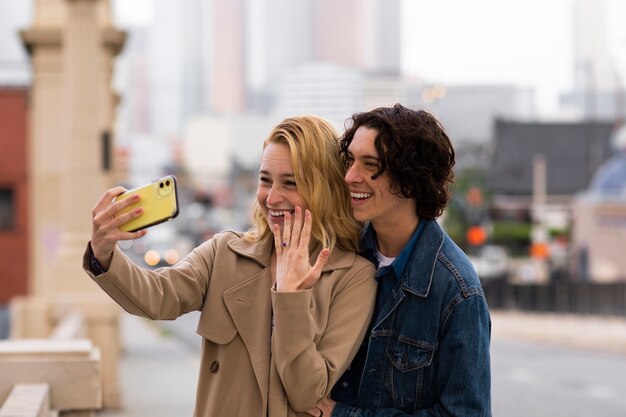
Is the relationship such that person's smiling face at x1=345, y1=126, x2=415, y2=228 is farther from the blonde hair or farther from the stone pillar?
the stone pillar

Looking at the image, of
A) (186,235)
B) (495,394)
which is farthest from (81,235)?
(186,235)

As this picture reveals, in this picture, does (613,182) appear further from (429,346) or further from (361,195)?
(429,346)

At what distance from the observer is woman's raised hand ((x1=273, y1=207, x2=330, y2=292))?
3510mm

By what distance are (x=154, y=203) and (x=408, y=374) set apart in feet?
3.12

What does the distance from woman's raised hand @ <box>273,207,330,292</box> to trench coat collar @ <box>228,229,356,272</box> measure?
0.56 feet

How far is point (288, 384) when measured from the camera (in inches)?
138

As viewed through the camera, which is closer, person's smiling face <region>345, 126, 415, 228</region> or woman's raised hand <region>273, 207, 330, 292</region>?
woman's raised hand <region>273, 207, 330, 292</region>

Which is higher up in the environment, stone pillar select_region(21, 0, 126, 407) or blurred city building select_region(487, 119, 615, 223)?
stone pillar select_region(21, 0, 126, 407)

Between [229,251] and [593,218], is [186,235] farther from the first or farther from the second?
[229,251]

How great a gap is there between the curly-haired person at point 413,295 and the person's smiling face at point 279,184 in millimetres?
183

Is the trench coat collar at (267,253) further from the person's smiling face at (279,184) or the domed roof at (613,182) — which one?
the domed roof at (613,182)

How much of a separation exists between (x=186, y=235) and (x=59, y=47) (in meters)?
111

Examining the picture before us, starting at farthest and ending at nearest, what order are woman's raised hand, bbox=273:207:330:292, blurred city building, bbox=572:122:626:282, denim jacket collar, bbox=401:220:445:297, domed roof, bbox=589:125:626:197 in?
domed roof, bbox=589:125:626:197 < blurred city building, bbox=572:122:626:282 < denim jacket collar, bbox=401:220:445:297 < woman's raised hand, bbox=273:207:330:292

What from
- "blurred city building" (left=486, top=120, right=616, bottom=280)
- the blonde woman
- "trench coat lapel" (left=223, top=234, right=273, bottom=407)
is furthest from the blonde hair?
"blurred city building" (left=486, top=120, right=616, bottom=280)
